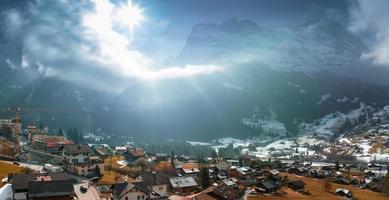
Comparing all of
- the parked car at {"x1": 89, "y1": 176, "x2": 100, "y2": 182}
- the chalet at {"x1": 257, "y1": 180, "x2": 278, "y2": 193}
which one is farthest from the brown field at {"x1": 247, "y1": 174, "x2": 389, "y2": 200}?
the parked car at {"x1": 89, "y1": 176, "x2": 100, "y2": 182}

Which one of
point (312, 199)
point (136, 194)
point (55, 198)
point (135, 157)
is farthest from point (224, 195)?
point (135, 157)

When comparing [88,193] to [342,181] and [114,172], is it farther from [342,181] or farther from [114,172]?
[342,181]

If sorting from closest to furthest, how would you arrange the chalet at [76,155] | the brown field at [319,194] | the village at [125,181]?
the village at [125,181] → the brown field at [319,194] → the chalet at [76,155]

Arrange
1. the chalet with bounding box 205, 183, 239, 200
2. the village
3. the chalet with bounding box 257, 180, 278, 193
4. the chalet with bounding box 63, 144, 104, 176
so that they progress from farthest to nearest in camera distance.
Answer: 1. the chalet with bounding box 257, 180, 278, 193
2. the chalet with bounding box 63, 144, 104, 176
3. the chalet with bounding box 205, 183, 239, 200
4. the village

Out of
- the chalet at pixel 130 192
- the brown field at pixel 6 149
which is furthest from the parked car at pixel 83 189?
the brown field at pixel 6 149

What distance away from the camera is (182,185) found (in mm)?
130500

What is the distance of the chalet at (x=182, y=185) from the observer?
128500mm

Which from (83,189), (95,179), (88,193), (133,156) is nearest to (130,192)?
(88,193)

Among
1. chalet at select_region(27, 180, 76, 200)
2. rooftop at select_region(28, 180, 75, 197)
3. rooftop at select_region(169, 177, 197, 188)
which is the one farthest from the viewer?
rooftop at select_region(169, 177, 197, 188)

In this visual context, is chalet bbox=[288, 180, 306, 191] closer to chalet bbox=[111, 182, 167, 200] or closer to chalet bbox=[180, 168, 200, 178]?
chalet bbox=[180, 168, 200, 178]

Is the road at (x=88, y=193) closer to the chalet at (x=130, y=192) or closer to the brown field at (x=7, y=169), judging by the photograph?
the chalet at (x=130, y=192)

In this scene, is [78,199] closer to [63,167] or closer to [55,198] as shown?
[55,198]

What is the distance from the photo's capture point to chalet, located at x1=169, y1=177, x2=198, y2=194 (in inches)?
5059

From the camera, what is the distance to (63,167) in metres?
140
